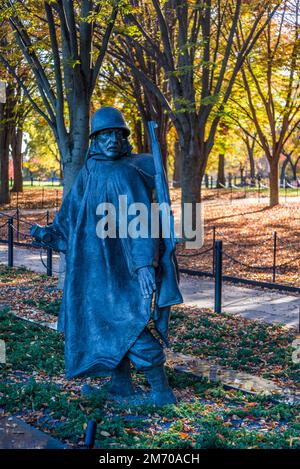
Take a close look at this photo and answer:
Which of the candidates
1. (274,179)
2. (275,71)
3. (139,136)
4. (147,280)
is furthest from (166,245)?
(274,179)

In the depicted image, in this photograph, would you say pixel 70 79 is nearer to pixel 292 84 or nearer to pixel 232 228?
pixel 232 228

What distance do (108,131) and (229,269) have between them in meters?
8.50

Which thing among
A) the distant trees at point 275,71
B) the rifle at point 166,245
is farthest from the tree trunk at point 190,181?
the rifle at point 166,245

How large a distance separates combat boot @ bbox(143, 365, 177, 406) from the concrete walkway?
12.3 feet

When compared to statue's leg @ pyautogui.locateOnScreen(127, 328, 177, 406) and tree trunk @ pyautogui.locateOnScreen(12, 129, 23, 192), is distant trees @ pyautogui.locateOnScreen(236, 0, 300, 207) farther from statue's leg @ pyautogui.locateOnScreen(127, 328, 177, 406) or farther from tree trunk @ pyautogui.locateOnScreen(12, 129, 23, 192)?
statue's leg @ pyautogui.locateOnScreen(127, 328, 177, 406)

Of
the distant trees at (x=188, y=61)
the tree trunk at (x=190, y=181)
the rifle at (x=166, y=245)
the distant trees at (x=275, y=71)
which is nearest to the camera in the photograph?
the rifle at (x=166, y=245)

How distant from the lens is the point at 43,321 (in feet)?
28.6

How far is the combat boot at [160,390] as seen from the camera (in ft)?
17.9

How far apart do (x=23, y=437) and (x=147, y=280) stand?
154cm

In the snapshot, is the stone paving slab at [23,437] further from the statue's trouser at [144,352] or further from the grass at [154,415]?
the statue's trouser at [144,352]

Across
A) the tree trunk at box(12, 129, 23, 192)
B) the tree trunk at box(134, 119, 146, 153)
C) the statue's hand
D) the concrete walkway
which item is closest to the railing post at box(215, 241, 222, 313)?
the concrete walkway

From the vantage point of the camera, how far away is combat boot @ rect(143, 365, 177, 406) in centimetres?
546

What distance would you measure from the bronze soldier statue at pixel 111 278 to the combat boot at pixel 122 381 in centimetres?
14
